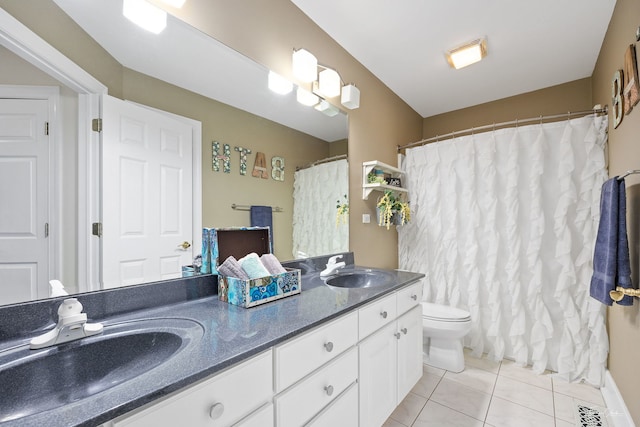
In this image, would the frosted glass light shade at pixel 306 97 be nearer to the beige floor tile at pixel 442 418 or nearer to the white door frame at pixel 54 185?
the white door frame at pixel 54 185

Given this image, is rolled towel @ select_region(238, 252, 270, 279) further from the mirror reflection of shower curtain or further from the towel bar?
the towel bar

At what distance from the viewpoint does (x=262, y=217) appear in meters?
1.52

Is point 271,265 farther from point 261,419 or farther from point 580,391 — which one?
point 580,391

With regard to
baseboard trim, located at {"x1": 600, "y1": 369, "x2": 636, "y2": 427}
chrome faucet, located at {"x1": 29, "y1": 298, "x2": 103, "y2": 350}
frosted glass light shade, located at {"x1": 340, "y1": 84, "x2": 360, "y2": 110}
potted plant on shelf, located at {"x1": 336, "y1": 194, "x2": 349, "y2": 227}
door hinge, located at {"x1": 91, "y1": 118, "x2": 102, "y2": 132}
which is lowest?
baseboard trim, located at {"x1": 600, "y1": 369, "x2": 636, "y2": 427}

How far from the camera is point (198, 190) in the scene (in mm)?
1252

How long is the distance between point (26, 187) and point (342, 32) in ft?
6.40

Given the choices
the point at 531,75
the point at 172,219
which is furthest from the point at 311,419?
the point at 531,75

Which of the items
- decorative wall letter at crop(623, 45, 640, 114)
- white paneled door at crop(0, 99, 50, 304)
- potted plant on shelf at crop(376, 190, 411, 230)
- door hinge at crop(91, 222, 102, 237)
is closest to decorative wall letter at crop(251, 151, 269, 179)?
door hinge at crop(91, 222, 102, 237)

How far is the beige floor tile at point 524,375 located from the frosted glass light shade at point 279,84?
253cm

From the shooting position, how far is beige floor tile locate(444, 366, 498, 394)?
76.8 inches

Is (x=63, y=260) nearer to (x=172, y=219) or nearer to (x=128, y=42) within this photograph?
(x=172, y=219)

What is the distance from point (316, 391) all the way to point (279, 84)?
Result: 1549 millimetres

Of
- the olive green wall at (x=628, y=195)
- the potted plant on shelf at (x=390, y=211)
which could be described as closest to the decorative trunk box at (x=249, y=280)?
the potted plant on shelf at (x=390, y=211)

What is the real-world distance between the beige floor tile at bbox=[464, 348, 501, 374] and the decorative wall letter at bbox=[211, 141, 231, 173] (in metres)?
2.34
